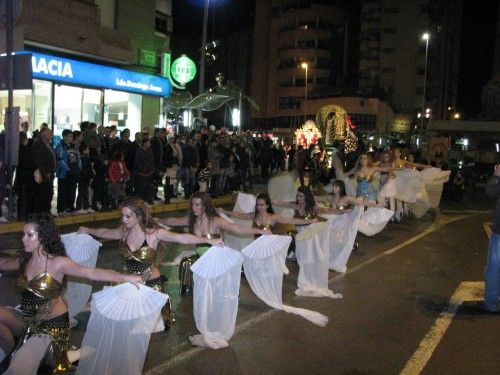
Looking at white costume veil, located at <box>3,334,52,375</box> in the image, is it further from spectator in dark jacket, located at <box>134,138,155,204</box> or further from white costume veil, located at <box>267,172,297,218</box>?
spectator in dark jacket, located at <box>134,138,155,204</box>

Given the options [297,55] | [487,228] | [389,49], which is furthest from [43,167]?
[297,55]

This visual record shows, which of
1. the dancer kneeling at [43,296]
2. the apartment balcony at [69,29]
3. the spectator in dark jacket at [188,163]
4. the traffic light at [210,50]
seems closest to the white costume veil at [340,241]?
the dancer kneeling at [43,296]

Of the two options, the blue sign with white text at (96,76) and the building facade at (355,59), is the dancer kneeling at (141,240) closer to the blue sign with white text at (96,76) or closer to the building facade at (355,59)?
the blue sign with white text at (96,76)

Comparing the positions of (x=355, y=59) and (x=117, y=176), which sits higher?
(x=355, y=59)

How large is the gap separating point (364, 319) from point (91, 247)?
10.4 feet

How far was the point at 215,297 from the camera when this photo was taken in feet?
20.5

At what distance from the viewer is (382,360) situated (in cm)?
600

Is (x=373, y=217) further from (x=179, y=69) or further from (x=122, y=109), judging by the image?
(x=179, y=69)

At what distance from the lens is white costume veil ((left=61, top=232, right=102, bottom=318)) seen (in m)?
6.32

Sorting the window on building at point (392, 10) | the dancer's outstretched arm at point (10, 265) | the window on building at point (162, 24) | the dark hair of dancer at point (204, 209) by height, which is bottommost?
the dancer's outstretched arm at point (10, 265)

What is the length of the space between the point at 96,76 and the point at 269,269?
14.9 metres

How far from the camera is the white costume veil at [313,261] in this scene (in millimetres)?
8586

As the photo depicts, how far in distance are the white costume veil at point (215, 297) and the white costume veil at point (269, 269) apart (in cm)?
98

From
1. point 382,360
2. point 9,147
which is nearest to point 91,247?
point 382,360
